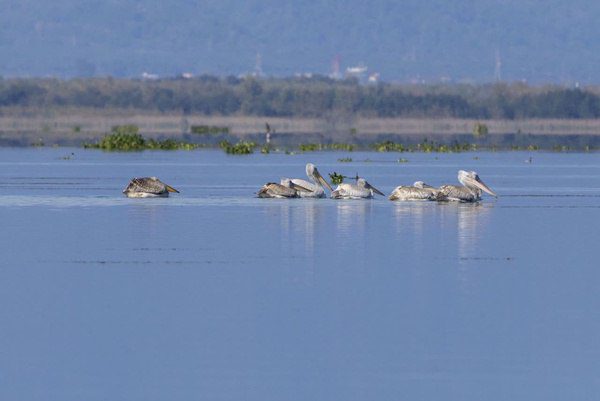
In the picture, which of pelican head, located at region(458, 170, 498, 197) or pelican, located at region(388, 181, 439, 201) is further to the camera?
pelican head, located at region(458, 170, 498, 197)

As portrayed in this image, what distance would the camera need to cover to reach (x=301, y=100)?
4941 inches

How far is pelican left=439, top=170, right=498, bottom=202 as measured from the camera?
3058cm

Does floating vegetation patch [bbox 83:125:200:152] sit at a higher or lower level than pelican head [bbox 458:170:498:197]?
lower

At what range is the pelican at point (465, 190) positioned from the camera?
100ft

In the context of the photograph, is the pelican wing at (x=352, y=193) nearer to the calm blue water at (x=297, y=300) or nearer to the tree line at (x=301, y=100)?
the calm blue water at (x=297, y=300)

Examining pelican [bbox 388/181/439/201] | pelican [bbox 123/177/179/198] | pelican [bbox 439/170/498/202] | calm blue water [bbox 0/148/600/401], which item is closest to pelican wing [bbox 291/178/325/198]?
calm blue water [bbox 0/148/600/401]

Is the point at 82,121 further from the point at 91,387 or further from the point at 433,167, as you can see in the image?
the point at 91,387

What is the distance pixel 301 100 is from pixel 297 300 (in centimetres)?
10920

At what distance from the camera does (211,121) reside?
117562 millimetres

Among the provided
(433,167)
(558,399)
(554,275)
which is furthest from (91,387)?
(433,167)

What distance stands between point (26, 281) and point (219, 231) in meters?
6.36

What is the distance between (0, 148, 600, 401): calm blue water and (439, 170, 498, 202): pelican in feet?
2.31

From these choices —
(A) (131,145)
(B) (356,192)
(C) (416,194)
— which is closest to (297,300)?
(C) (416,194)

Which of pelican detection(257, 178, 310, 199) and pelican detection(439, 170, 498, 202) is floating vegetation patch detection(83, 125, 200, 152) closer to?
pelican detection(257, 178, 310, 199)
